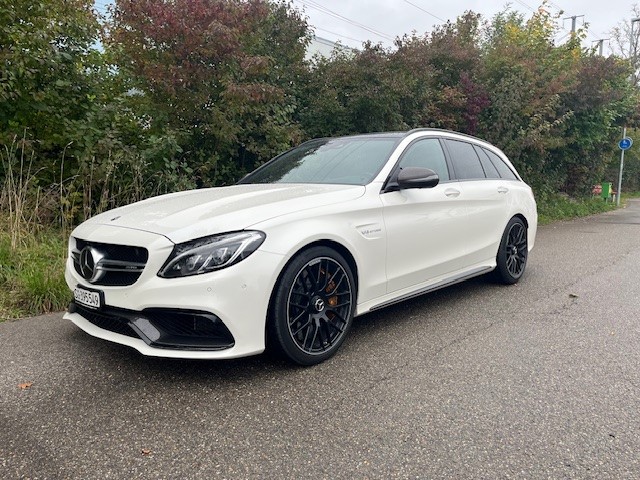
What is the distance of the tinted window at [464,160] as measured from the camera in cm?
484

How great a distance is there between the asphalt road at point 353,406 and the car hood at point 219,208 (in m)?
0.89

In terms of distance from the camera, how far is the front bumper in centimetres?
275

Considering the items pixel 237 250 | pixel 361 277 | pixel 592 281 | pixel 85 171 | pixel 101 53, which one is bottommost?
pixel 592 281

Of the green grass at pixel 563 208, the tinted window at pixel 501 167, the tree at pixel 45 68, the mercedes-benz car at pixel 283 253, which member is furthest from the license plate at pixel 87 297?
the green grass at pixel 563 208

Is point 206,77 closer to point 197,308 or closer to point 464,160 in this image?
point 464,160

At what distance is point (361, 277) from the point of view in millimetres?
3498

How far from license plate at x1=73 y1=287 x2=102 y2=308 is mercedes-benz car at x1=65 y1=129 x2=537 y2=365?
13mm

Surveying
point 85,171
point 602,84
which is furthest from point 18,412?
point 602,84

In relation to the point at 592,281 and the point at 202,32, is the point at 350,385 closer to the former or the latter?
the point at 592,281

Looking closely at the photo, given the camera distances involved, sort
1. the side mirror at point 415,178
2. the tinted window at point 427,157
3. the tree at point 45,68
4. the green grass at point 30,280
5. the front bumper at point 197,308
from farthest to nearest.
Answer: the tree at point 45,68
the green grass at point 30,280
the tinted window at point 427,157
the side mirror at point 415,178
the front bumper at point 197,308

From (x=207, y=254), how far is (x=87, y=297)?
880mm

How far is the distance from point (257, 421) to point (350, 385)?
0.65m

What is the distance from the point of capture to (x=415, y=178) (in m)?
3.74

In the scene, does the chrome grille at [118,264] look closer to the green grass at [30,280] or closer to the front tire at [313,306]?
the front tire at [313,306]
